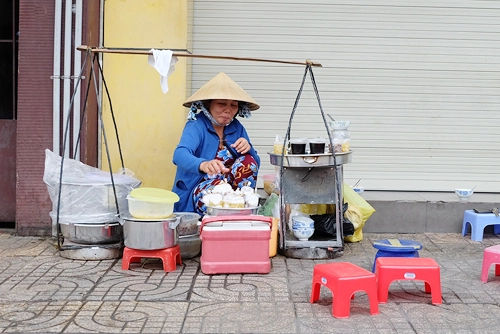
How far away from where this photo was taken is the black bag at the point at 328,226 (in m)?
5.74

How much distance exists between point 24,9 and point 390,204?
4.01 m

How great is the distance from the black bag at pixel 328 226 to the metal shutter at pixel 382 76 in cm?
132

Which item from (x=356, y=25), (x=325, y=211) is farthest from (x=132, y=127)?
(x=356, y=25)

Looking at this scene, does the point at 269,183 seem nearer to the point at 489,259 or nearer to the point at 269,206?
the point at 269,206

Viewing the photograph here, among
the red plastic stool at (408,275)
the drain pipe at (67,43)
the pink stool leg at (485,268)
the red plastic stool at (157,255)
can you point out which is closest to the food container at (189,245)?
the red plastic stool at (157,255)

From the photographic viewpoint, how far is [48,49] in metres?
6.09

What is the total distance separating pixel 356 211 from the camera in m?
6.03

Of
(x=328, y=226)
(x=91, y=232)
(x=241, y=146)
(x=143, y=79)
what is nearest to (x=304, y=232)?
(x=328, y=226)

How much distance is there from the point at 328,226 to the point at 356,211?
1.40 ft

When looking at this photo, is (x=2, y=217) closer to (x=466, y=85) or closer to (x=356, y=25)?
(x=356, y=25)

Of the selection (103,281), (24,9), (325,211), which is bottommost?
(103,281)

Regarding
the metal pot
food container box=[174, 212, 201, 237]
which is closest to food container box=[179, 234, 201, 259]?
food container box=[174, 212, 201, 237]

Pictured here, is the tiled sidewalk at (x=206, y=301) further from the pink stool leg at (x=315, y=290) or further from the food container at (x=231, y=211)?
the food container at (x=231, y=211)

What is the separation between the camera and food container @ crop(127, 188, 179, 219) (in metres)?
4.91
